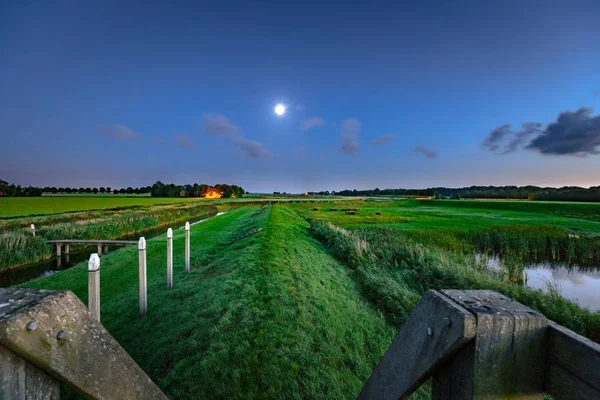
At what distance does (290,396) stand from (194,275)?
295 inches

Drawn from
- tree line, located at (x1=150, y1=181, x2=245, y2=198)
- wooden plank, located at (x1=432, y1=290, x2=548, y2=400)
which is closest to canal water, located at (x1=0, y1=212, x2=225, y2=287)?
wooden plank, located at (x1=432, y1=290, x2=548, y2=400)

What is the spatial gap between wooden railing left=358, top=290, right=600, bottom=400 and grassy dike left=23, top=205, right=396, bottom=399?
3451 mm

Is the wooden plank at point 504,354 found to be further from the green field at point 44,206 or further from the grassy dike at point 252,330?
the green field at point 44,206

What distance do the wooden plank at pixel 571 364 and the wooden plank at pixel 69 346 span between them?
6.17 feet

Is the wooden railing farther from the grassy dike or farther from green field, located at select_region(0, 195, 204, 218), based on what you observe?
green field, located at select_region(0, 195, 204, 218)

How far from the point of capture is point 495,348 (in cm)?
109

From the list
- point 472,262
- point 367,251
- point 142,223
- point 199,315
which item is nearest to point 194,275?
point 199,315

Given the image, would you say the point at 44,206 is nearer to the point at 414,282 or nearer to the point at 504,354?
the point at 414,282

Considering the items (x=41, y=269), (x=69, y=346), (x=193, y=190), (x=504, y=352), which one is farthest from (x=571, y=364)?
(x=193, y=190)

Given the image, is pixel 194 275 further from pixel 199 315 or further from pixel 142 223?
pixel 142 223

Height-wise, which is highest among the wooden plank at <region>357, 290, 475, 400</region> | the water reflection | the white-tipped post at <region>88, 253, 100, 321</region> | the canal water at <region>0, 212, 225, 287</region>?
the wooden plank at <region>357, 290, 475, 400</region>

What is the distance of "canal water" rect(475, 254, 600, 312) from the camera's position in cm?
1309

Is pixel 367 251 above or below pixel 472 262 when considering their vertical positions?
above

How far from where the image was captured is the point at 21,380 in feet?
3.22
